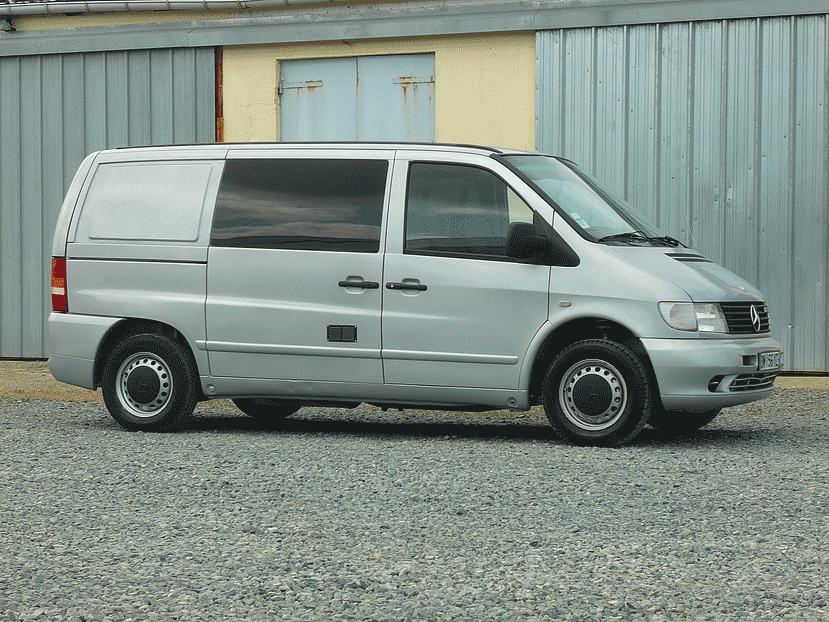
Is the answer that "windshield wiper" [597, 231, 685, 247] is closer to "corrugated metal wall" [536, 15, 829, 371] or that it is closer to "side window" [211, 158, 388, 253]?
"side window" [211, 158, 388, 253]

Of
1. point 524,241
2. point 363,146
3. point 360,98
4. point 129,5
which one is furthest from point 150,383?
point 129,5

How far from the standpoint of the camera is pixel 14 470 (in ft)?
22.5

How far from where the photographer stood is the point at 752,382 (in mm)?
7613

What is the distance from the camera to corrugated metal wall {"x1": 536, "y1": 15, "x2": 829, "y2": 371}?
1264 centimetres

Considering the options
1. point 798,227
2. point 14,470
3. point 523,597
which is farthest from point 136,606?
point 798,227

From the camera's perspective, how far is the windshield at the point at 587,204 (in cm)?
781

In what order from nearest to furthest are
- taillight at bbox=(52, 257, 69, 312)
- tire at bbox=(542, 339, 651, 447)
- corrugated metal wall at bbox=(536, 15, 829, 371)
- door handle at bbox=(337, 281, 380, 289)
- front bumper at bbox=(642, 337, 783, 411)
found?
front bumper at bbox=(642, 337, 783, 411) → tire at bbox=(542, 339, 651, 447) → door handle at bbox=(337, 281, 380, 289) → taillight at bbox=(52, 257, 69, 312) → corrugated metal wall at bbox=(536, 15, 829, 371)

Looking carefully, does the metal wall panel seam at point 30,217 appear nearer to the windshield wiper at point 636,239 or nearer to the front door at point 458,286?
the front door at point 458,286

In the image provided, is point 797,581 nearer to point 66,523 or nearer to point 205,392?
point 66,523

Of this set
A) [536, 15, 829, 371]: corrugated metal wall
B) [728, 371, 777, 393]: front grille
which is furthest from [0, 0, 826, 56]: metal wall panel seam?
[728, 371, 777, 393]: front grille

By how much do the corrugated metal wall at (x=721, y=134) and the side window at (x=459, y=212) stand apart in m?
5.64

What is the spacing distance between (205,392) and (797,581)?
5.01 meters

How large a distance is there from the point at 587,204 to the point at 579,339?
0.95 meters

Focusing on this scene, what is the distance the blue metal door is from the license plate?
6.84 meters
